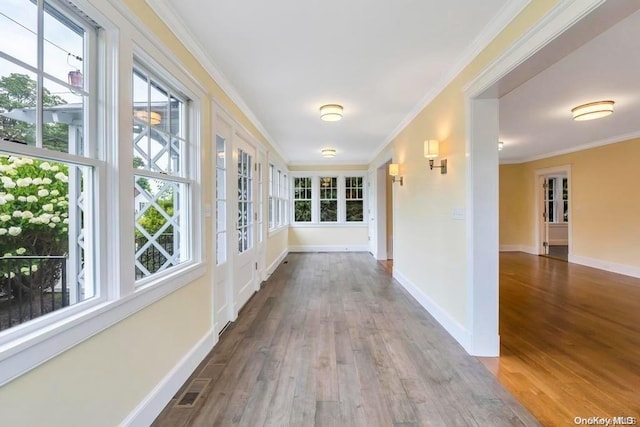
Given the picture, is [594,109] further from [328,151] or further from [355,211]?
[355,211]

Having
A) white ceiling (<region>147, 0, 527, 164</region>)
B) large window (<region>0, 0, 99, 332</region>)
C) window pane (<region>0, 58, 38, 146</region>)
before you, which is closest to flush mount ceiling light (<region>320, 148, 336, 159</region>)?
white ceiling (<region>147, 0, 527, 164</region>)

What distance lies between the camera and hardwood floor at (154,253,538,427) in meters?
1.80

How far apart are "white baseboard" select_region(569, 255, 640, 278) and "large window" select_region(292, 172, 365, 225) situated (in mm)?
4780

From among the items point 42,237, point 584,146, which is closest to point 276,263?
point 42,237

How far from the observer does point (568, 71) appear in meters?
2.86

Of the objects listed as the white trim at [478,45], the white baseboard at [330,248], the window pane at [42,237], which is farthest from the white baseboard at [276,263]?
the window pane at [42,237]

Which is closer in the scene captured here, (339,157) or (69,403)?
(69,403)

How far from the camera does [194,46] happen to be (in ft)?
7.63

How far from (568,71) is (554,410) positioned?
9.51ft

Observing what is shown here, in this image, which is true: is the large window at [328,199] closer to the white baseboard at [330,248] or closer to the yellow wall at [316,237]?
the yellow wall at [316,237]

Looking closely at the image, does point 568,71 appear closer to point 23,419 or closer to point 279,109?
point 279,109

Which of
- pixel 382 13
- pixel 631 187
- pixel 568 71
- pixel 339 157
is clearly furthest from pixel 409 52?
pixel 631 187

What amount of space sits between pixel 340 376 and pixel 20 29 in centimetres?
251

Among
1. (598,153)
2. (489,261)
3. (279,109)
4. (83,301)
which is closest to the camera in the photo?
(83,301)
